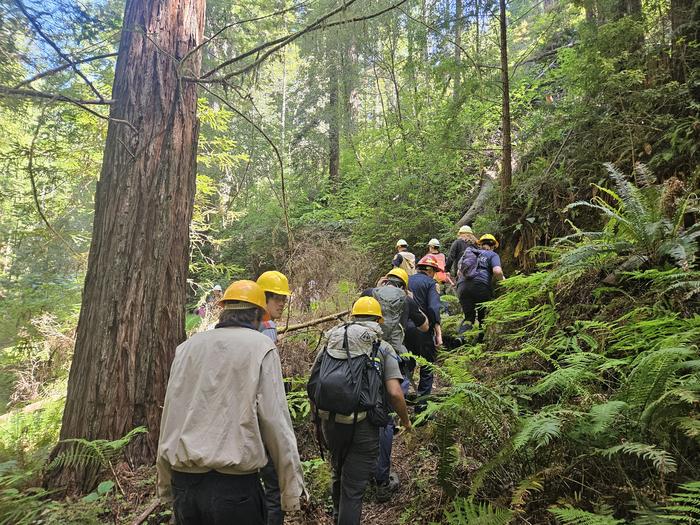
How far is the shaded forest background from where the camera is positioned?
2.77 metres

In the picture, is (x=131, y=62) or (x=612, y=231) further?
(x=612, y=231)

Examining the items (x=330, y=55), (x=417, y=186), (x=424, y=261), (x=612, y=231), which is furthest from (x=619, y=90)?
(x=330, y=55)

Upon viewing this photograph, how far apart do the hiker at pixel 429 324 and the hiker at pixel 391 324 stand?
0.19 meters

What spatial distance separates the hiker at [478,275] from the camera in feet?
22.0

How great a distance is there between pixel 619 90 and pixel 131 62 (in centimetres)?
697

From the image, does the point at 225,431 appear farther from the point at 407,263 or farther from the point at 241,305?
the point at 407,263

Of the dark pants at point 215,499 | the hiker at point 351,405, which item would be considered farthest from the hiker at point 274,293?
the dark pants at point 215,499

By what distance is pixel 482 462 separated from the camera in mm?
3273

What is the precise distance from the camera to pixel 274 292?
3775 mm

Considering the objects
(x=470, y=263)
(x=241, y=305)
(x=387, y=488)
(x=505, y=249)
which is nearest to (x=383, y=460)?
(x=387, y=488)

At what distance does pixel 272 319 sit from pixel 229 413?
5.12 ft

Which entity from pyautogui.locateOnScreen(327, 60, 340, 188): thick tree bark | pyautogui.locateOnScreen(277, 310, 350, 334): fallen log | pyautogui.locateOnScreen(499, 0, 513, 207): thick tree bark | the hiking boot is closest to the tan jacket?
the hiking boot

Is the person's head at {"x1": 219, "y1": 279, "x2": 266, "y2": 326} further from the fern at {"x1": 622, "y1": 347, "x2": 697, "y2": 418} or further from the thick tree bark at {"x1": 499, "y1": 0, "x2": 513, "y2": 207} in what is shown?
the thick tree bark at {"x1": 499, "y1": 0, "x2": 513, "y2": 207}

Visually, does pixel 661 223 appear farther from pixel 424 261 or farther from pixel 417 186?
pixel 417 186
